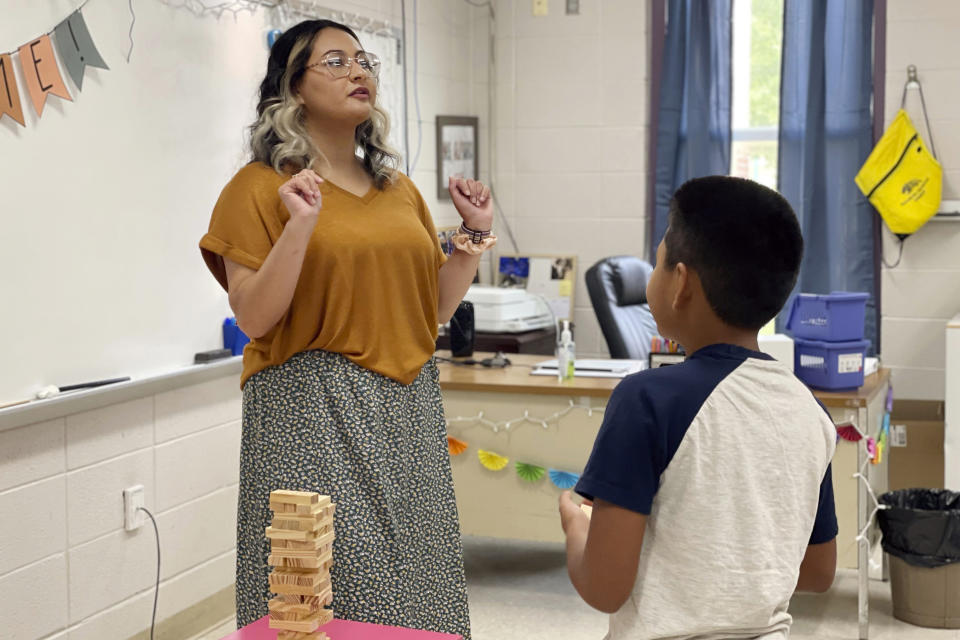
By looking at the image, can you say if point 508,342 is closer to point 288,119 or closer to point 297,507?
→ point 288,119

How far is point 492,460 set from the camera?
11.0 ft

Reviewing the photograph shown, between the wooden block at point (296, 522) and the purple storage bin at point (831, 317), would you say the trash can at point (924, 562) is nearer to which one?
the purple storage bin at point (831, 317)

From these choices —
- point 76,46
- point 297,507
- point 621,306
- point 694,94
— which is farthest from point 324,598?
point 694,94

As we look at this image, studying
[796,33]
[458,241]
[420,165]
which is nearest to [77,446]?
[458,241]

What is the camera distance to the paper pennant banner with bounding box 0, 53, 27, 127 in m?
2.41

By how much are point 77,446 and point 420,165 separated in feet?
7.78

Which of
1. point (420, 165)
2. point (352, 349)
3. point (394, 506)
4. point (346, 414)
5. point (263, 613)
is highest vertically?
point (420, 165)

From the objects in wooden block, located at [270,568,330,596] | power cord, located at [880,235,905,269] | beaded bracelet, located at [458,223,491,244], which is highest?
beaded bracelet, located at [458,223,491,244]

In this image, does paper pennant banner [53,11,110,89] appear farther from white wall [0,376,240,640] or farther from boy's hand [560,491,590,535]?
boy's hand [560,491,590,535]

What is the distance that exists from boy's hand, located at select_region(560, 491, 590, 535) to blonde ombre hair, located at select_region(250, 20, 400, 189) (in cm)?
84

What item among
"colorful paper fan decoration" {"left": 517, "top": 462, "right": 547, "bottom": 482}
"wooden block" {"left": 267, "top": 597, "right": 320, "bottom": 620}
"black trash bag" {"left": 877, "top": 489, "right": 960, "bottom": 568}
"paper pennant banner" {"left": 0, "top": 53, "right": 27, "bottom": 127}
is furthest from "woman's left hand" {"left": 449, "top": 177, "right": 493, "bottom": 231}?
"black trash bag" {"left": 877, "top": 489, "right": 960, "bottom": 568}

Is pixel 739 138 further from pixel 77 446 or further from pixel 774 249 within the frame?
pixel 774 249

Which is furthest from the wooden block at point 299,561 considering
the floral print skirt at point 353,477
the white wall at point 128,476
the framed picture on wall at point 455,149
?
→ the framed picture on wall at point 455,149

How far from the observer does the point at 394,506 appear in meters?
1.80
